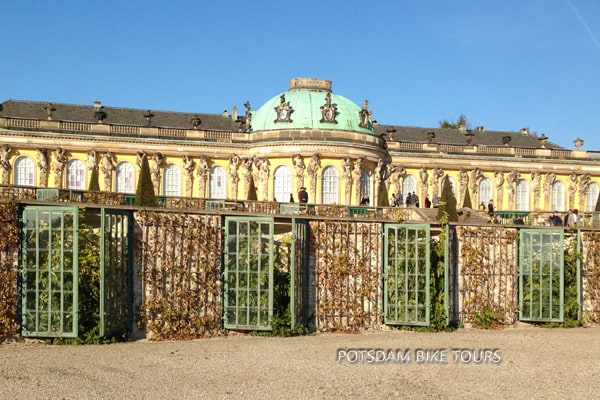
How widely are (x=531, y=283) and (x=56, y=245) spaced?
12.9m

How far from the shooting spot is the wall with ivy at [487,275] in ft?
74.5

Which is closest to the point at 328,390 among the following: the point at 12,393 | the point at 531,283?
the point at 12,393

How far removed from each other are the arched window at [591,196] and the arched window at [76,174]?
3811 cm

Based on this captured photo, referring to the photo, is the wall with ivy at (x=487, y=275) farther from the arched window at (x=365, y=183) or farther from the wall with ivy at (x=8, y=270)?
the arched window at (x=365, y=183)

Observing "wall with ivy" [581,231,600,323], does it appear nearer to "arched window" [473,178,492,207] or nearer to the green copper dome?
the green copper dome

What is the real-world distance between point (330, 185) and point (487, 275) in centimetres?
2954

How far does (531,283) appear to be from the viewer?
23.0 meters

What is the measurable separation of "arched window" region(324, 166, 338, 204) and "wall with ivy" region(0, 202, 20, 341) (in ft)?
112

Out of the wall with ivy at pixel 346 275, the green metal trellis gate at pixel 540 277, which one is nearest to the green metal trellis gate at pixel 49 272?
the wall with ivy at pixel 346 275

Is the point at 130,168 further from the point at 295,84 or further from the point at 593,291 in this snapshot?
the point at 593,291

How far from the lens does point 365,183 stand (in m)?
53.2

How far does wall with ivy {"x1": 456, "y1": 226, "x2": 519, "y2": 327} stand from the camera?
894 inches

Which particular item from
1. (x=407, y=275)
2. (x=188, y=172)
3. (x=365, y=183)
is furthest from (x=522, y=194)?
(x=407, y=275)

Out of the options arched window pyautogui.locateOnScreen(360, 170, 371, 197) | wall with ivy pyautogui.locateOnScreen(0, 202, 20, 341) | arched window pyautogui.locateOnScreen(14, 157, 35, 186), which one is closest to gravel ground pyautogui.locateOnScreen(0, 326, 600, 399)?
wall with ivy pyautogui.locateOnScreen(0, 202, 20, 341)
